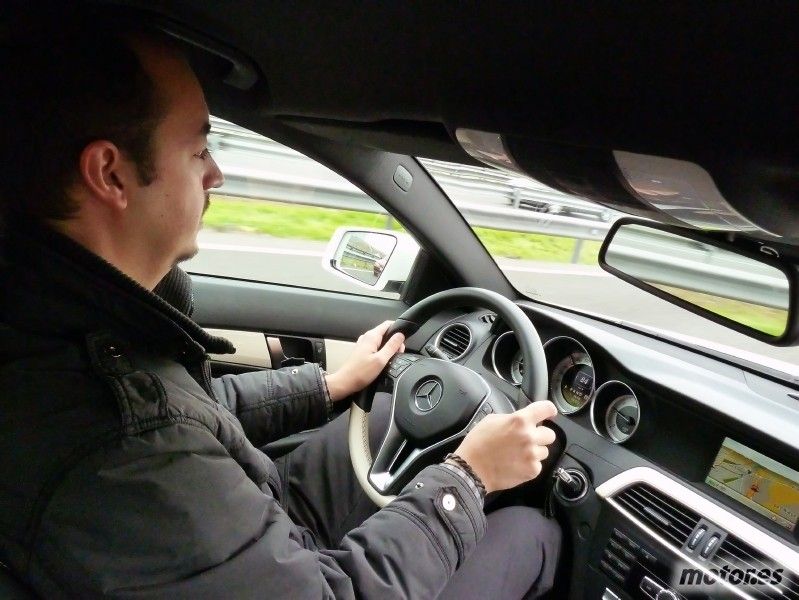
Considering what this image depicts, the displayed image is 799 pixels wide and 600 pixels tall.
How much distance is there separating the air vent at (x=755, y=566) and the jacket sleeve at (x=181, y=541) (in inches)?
28.9

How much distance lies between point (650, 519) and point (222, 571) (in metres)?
1.16

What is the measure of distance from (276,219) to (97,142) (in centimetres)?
234

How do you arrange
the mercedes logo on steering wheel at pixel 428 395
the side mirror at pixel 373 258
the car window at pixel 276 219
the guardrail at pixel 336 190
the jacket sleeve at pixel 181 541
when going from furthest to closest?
the car window at pixel 276 219, the side mirror at pixel 373 258, the guardrail at pixel 336 190, the mercedes logo on steering wheel at pixel 428 395, the jacket sleeve at pixel 181 541

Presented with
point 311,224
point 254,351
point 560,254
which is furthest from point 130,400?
point 560,254

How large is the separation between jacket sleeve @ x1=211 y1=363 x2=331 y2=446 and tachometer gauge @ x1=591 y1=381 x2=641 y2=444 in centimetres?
86

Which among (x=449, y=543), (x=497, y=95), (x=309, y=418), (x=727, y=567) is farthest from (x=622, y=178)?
(x=309, y=418)

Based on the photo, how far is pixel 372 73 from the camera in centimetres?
122

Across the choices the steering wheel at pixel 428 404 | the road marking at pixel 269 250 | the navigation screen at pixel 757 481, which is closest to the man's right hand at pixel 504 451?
the steering wheel at pixel 428 404

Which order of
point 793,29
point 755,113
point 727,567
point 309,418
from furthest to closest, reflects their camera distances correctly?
point 309,418
point 727,567
point 755,113
point 793,29

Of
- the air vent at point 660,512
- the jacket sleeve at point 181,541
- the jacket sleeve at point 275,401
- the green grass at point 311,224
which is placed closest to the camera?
the jacket sleeve at point 181,541

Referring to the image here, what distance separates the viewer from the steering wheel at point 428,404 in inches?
69.7

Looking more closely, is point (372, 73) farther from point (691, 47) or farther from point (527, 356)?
point (527, 356)

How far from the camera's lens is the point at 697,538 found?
61.7 inches

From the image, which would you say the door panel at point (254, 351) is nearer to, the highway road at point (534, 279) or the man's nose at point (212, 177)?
the highway road at point (534, 279)
